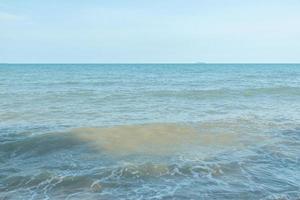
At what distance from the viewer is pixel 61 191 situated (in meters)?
7.50

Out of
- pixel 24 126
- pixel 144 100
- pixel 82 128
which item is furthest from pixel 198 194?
pixel 144 100

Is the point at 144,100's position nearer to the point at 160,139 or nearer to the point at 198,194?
the point at 160,139

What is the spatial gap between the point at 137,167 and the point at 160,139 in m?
3.37

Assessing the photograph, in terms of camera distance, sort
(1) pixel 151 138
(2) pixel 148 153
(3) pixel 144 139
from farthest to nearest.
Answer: (1) pixel 151 138 < (3) pixel 144 139 < (2) pixel 148 153

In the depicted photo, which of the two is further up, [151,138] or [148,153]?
[148,153]

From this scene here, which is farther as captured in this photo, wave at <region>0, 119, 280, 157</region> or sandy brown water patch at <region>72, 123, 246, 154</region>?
sandy brown water patch at <region>72, 123, 246, 154</region>

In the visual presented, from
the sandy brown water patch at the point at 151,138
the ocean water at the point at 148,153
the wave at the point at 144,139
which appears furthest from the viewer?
the sandy brown water patch at the point at 151,138

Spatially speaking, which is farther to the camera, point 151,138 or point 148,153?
point 151,138

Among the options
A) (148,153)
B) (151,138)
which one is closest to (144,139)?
(151,138)

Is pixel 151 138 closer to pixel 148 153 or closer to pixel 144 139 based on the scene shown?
pixel 144 139

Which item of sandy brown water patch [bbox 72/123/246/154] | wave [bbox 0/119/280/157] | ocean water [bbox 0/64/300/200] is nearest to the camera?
ocean water [bbox 0/64/300/200]

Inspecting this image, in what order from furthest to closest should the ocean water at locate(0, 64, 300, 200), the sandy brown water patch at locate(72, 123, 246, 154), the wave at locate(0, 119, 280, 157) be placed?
the sandy brown water patch at locate(72, 123, 246, 154) → the wave at locate(0, 119, 280, 157) → the ocean water at locate(0, 64, 300, 200)

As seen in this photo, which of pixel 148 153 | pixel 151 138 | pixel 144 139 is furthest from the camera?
pixel 151 138

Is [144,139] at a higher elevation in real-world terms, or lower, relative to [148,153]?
lower
